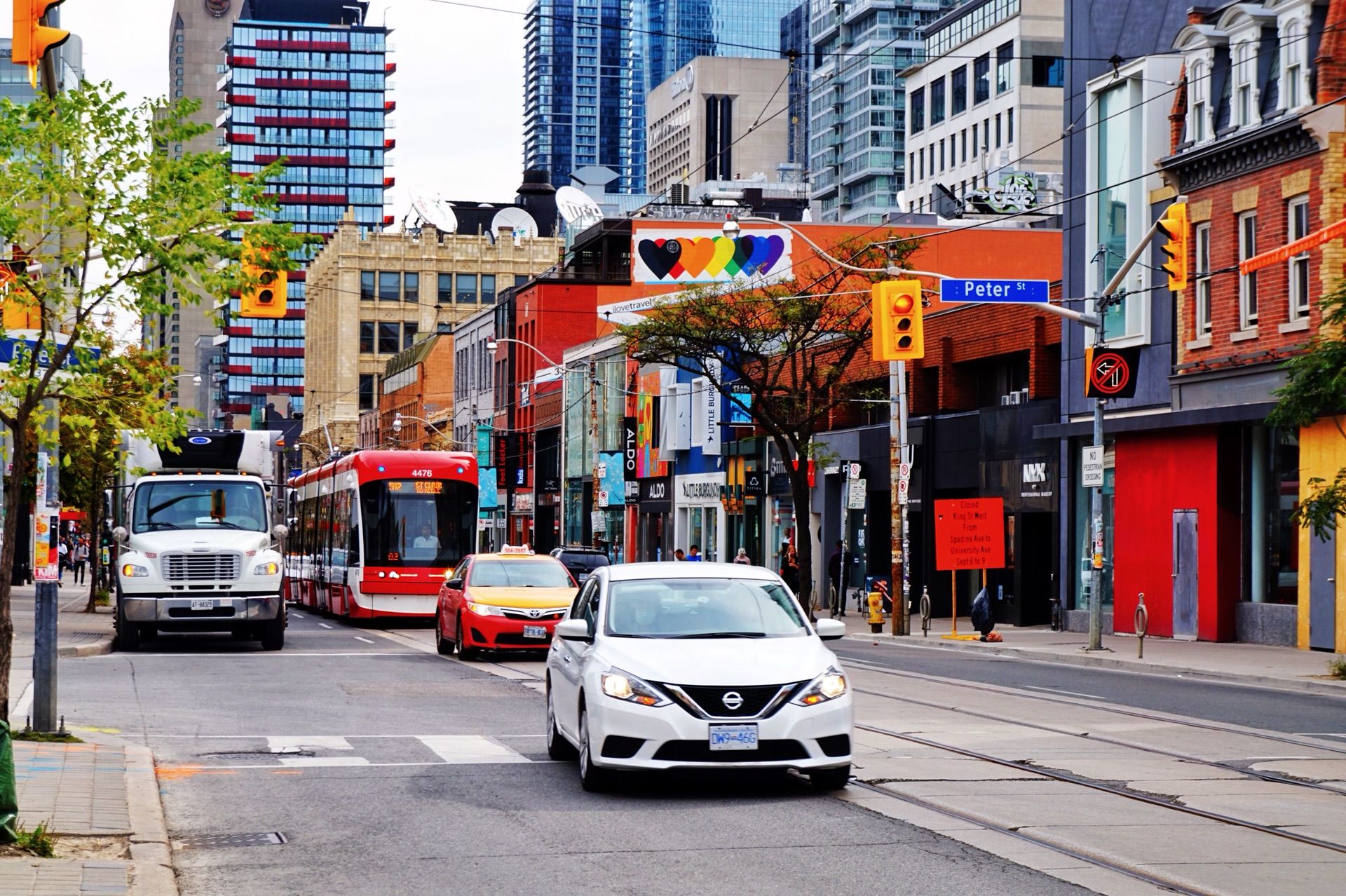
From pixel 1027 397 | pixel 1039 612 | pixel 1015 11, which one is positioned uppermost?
pixel 1015 11

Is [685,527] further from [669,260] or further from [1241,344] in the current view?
[1241,344]

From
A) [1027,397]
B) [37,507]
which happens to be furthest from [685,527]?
[37,507]

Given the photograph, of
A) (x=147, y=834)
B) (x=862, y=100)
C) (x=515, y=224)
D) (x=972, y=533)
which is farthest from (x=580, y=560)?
(x=862, y=100)

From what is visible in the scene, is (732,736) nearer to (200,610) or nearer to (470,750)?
(470,750)

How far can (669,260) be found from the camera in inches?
2427

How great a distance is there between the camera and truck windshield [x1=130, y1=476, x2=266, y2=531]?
2966cm

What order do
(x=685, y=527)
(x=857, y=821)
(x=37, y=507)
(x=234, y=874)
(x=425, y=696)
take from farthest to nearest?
(x=685, y=527), (x=425, y=696), (x=37, y=507), (x=857, y=821), (x=234, y=874)

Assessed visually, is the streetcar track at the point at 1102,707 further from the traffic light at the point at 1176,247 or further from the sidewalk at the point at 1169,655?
the traffic light at the point at 1176,247

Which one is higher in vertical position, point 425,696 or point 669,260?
point 669,260

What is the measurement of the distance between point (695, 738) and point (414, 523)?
26475 mm

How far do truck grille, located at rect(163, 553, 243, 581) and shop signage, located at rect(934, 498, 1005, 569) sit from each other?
14580 mm

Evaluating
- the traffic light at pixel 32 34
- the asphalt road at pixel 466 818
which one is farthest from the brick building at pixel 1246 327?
the traffic light at pixel 32 34

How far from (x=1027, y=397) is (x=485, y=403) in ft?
215

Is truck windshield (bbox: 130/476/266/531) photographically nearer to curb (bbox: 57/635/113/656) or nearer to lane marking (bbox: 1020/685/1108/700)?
curb (bbox: 57/635/113/656)
